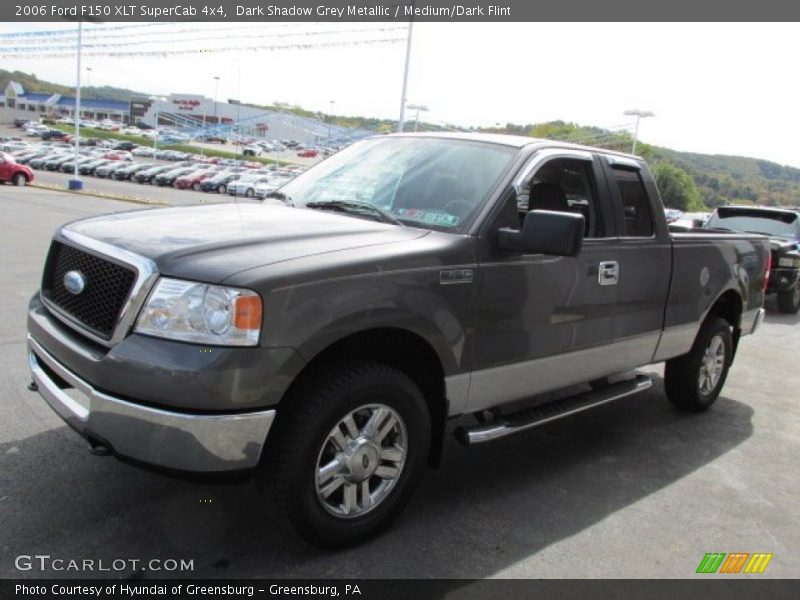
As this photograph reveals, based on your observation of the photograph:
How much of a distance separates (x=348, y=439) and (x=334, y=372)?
0.32m

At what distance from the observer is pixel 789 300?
11.9 meters

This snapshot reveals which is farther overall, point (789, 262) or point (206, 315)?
point (789, 262)

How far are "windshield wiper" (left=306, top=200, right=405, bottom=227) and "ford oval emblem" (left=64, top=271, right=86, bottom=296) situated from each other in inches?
53.6

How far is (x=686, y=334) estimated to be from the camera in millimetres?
5148

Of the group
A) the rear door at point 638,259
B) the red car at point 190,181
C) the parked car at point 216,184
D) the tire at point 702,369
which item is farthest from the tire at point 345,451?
the red car at point 190,181

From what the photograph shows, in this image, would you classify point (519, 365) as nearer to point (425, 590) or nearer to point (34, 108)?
point (425, 590)

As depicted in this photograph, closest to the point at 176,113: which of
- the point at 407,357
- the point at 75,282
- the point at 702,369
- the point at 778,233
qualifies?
the point at 778,233

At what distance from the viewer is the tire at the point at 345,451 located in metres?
2.82

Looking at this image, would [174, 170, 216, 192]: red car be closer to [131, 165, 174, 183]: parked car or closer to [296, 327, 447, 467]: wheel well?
[131, 165, 174, 183]: parked car

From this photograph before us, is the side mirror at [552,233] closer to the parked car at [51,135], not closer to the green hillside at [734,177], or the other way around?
the green hillside at [734,177]

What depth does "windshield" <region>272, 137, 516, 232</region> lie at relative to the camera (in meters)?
3.63

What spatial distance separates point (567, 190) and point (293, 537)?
258 centimetres

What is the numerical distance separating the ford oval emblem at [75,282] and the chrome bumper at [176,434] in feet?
1.68

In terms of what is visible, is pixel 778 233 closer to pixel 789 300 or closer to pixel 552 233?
pixel 789 300
